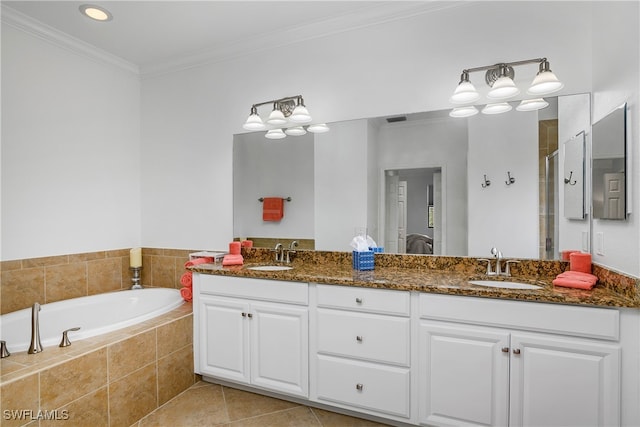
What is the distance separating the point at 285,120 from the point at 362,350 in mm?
1729

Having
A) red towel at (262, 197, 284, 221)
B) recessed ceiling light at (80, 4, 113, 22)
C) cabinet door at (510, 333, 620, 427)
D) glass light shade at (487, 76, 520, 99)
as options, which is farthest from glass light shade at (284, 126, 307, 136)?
cabinet door at (510, 333, 620, 427)

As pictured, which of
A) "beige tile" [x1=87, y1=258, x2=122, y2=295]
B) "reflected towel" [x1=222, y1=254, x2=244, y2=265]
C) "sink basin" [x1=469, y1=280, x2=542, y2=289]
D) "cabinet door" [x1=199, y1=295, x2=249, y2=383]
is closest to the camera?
"sink basin" [x1=469, y1=280, x2=542, y2=289]

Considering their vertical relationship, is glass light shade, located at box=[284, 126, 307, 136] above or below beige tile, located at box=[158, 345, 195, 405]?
above

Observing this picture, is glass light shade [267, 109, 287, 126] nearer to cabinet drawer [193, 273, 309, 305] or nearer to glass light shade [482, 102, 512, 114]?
cabinet drawer [193, 273, 309, 305]

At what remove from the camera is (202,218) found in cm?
308

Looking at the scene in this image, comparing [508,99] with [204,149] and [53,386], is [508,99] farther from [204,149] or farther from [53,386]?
[53,386]

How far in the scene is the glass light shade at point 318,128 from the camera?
264cm

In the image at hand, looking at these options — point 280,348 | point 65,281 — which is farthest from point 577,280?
point 65,281

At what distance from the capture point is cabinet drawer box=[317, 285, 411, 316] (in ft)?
6.10

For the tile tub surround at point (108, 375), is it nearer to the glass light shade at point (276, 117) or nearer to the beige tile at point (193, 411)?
the beige tile at point (193, 411)

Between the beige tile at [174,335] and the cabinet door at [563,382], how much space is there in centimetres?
202

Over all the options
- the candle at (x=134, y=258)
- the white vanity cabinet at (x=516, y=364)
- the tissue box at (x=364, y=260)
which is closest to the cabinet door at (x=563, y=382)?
the white vanity cabinet at (x=516, y=364)

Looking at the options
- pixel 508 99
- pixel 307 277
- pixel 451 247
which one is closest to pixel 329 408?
pixel 307 277

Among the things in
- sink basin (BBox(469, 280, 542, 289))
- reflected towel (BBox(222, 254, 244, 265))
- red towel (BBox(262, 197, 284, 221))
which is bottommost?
sink basin (BBox(469, 280, 542, 289))
